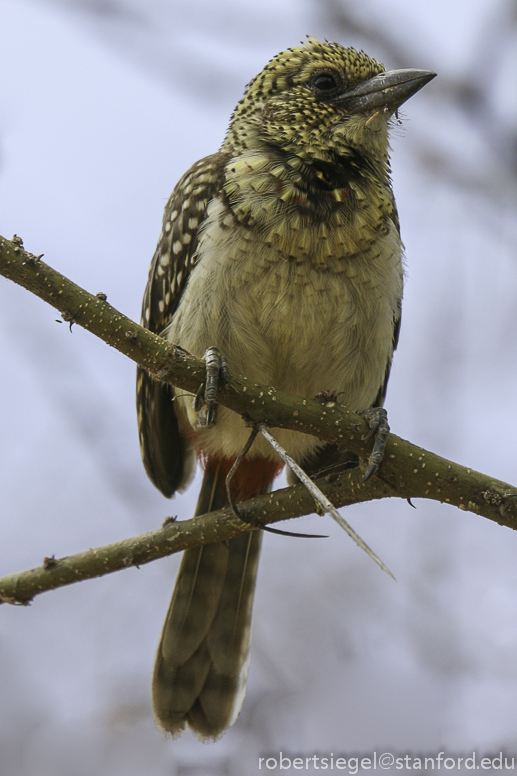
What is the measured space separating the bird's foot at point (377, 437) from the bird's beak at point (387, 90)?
4.30 ft

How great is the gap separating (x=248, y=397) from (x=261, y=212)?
0.84 m

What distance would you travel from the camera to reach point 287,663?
3449 mm

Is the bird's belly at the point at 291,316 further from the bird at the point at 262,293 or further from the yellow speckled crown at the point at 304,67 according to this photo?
the yellow speckled crown at the point at 304,67

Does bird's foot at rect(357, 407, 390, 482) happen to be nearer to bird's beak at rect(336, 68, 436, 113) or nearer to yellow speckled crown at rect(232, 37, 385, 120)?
bird's beak at rect(336, 68, 436, 113)

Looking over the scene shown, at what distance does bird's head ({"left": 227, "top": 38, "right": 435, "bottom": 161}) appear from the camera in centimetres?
289

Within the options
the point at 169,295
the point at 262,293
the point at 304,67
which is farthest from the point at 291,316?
the point at 304,67

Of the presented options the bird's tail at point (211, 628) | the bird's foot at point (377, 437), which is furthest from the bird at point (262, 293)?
the bird's foot at point (377, 437)

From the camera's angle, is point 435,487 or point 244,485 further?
point 244,485

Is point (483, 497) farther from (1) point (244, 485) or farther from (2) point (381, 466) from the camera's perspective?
(1) point (244, 485)

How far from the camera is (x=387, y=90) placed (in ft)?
9.64

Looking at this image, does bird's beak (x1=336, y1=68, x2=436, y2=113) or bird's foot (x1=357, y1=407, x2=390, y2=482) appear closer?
bird's foot (x1=357, y1=407, x2=390, y2=482)

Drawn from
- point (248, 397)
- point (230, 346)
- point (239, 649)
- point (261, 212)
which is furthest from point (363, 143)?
point (239, 649)

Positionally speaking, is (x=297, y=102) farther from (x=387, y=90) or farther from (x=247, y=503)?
(x=247, y=503)

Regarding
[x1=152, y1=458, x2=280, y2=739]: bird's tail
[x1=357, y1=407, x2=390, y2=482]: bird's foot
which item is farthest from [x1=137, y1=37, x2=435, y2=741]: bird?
[x1=357, y1=407, x2=390, y2=482]: bird's foot
